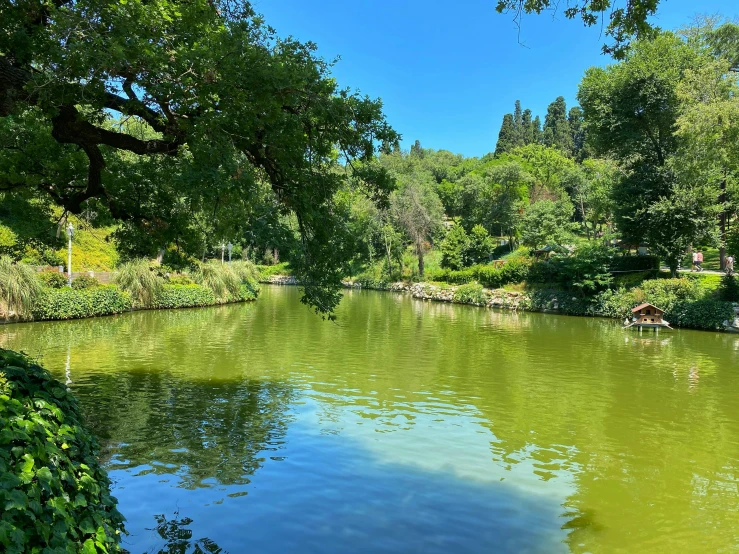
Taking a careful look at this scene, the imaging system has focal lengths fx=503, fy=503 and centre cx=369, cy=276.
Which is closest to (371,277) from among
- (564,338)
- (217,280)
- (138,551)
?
(217,280)

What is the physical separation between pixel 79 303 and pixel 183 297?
7160 mm

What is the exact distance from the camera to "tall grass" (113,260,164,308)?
25.6 m

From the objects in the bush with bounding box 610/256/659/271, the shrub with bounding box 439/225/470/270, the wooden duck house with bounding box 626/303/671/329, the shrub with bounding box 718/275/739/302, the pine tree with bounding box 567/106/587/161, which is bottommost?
the wooden duck house with bounding box 626/303/671/329

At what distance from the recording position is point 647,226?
2858 centimetres

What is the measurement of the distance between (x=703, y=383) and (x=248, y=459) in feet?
39.2

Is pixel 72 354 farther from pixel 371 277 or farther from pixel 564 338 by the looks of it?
pixel 371 277

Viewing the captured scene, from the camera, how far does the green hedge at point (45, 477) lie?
9.21ft

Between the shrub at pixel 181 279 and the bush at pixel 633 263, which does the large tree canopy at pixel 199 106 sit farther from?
the bush at pixel 633 263

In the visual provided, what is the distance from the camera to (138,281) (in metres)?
25.7

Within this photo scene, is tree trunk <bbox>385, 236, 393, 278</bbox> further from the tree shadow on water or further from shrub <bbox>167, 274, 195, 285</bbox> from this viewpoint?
the tree shadow on water

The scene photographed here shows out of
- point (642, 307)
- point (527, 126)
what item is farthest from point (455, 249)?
point (527, 126)

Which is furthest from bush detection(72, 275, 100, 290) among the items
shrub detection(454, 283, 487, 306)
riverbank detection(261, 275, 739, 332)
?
shrub detection(454, 283, 487, 306)

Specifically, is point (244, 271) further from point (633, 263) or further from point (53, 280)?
point (633, 263)

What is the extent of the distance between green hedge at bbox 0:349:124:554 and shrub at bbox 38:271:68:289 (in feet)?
65.8
